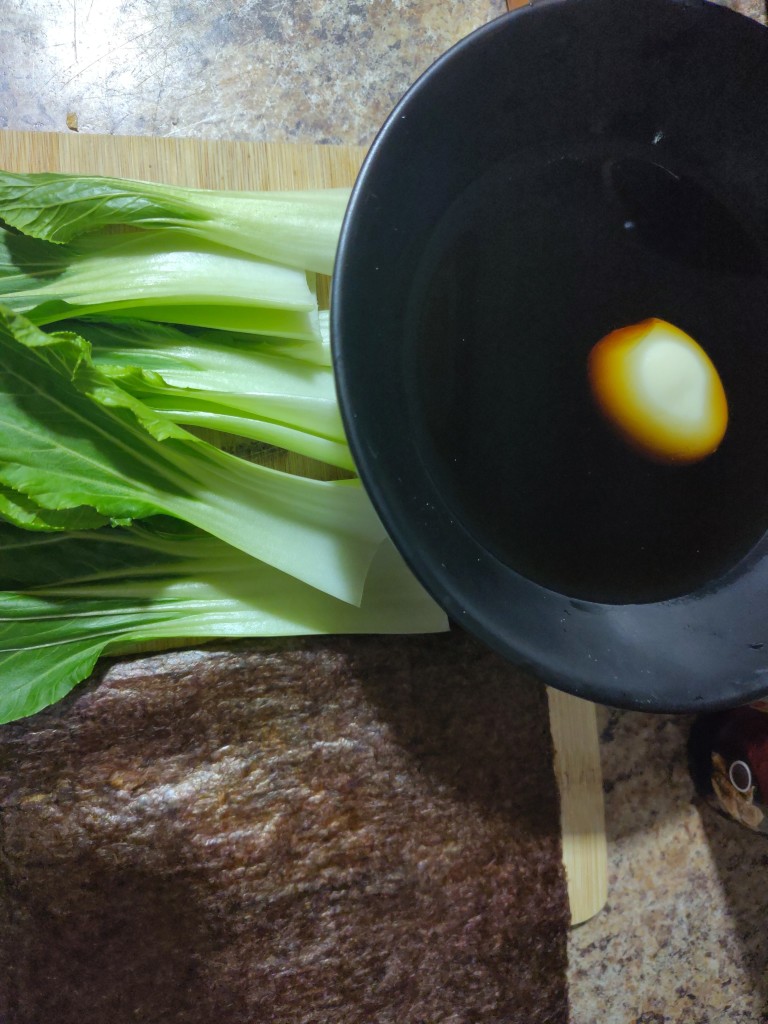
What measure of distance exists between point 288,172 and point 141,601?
2.22 feet

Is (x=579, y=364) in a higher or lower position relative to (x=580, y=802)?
higher

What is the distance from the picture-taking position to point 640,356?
3.14ft

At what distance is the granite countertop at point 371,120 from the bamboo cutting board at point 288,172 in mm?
67

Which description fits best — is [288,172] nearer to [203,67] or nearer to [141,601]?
[203,67]

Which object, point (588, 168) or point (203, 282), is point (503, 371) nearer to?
point (588, 168)

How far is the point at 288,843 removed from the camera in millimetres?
962

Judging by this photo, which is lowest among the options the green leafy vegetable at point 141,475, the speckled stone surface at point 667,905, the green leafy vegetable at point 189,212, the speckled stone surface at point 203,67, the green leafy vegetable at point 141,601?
the speckled stone surface at point 667,905

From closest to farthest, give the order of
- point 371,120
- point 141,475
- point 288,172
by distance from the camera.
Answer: point 141,475
point 288,172
point 371,120

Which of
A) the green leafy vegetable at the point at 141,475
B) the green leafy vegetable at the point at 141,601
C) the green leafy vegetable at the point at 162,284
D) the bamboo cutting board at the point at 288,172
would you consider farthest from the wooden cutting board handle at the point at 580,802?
the green leafy vegetable at the point at 162,284

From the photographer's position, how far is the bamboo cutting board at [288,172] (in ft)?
3.43

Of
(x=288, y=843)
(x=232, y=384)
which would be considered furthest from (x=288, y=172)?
(x=288, y=843)

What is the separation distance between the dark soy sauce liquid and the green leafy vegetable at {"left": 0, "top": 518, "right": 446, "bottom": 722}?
22cm

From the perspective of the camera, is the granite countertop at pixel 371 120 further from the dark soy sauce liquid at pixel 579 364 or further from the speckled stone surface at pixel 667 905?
the dark soy sauce liquid at pixel 579 364

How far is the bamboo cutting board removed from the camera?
105cm
